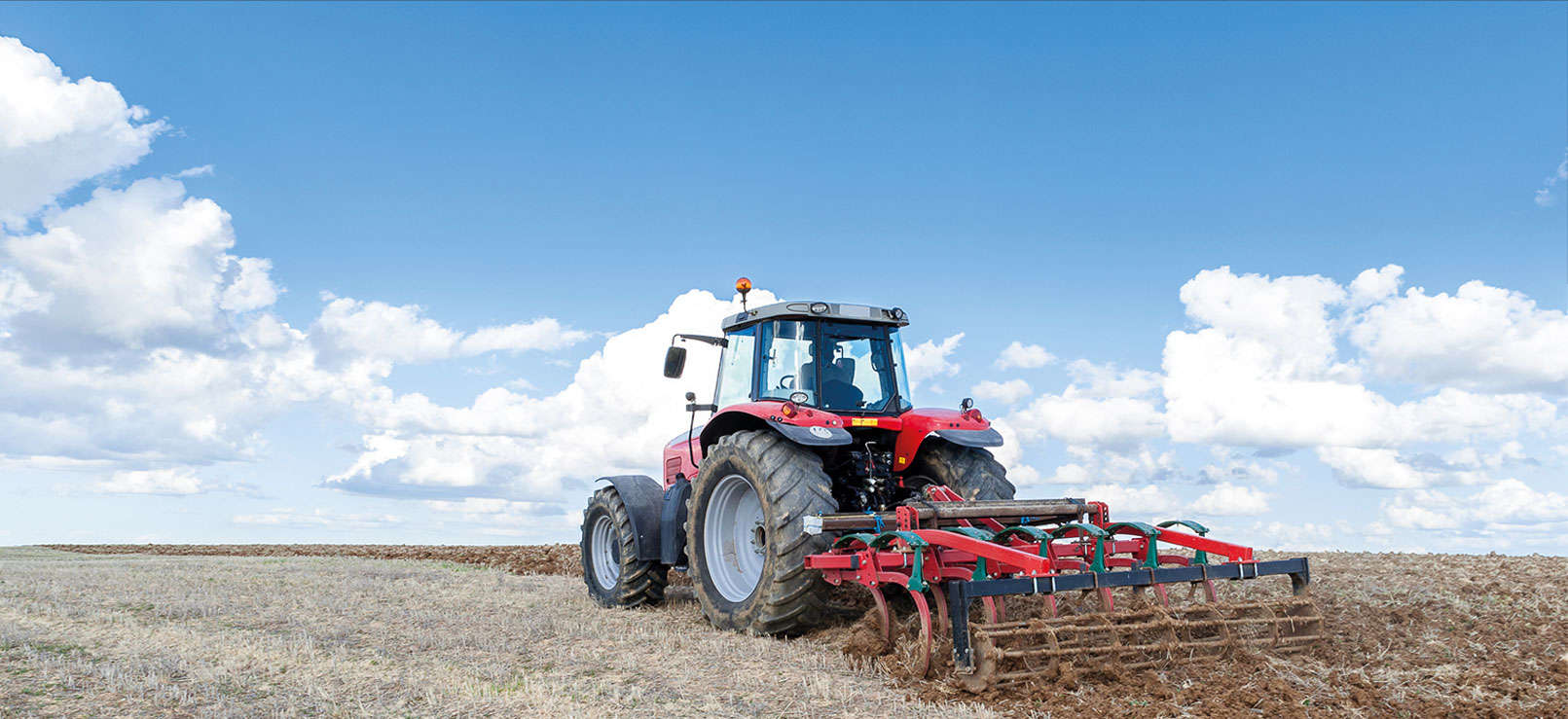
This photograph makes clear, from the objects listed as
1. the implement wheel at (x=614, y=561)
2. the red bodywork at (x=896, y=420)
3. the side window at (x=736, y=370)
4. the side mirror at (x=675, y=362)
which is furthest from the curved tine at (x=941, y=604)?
the implement wheel at (x=614, y=561)

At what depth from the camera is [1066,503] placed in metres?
7.15

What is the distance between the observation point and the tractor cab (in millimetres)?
7945

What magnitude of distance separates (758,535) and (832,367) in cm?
153

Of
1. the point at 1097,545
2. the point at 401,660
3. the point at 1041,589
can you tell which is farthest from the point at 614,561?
the point at 1041,589

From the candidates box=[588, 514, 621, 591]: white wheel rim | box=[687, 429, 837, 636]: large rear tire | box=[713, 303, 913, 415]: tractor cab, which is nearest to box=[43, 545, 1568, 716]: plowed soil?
box=[687, 429, 837, 636]: large rear tire

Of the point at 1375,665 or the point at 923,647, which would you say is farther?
Result: the point at 1375,665

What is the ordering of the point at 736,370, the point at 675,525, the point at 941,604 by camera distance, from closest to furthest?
1. the point at 941,604
2. the point at 675,525
3. the point at 736,370

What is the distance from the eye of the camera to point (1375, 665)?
5.68 m

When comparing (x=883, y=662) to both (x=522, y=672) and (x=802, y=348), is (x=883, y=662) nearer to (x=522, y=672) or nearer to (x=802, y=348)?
(x=522, y=672)

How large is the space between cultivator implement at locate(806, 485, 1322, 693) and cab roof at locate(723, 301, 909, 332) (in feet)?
5.80

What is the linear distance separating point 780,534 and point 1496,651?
429cm

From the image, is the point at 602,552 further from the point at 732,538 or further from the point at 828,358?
the point at 828,358

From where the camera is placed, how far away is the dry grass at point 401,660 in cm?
531

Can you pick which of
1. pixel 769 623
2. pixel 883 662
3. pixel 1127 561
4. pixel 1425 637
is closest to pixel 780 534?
pixel 769 623
